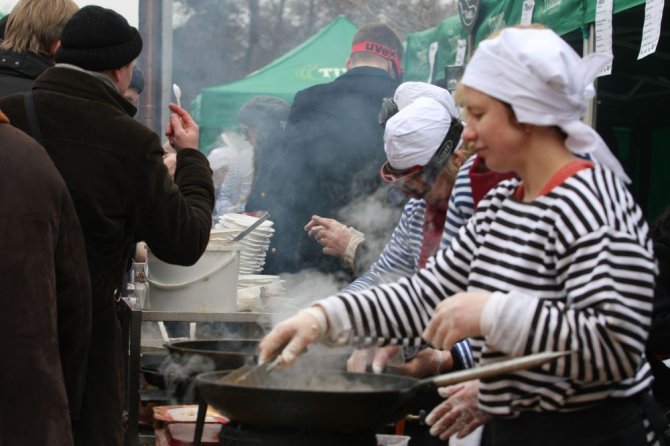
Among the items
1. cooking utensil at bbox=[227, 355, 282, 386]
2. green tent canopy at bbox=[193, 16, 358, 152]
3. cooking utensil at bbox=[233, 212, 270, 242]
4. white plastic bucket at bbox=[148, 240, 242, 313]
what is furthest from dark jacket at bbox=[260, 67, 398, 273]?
green tent canopy at bbox=[193, 16, 358, 152]

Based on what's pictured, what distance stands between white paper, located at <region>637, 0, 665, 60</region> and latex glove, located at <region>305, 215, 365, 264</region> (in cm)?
151

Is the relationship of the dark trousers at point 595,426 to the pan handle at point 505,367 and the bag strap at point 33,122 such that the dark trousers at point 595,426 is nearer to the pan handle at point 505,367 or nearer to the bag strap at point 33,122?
the pan handle at point 505,367

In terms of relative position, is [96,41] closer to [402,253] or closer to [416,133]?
[416,133]

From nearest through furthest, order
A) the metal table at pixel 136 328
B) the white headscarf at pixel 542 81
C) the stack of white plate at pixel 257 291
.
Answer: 1. the white headscarf at pixel 542 81
2. the metal table at pixel 136 328
3. the stack of white plate at pixel 257 291

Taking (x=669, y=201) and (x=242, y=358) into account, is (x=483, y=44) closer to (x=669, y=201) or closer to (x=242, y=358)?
(x=242, y=358)

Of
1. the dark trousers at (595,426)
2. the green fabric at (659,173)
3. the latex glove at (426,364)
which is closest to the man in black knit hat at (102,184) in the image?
the latex glove at (426,364)

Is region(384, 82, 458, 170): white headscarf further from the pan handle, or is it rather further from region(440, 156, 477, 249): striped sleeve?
the pan handle

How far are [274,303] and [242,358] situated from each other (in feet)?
4.02

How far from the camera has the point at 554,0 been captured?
550 centimetres

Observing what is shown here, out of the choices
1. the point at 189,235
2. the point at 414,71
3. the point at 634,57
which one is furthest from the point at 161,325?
the point at 414,71

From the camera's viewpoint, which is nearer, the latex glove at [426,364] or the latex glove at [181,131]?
the latex glove at [426,364]

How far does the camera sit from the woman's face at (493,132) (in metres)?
2.16

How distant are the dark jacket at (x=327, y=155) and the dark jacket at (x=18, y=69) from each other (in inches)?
72.1

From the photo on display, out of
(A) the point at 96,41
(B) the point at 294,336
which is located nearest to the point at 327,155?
(A) the point at 96,41
